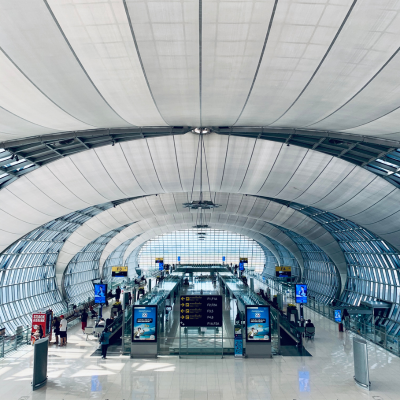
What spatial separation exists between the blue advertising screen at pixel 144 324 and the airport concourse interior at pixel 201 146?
0.06 m

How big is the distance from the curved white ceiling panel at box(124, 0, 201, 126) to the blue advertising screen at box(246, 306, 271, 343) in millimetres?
9137

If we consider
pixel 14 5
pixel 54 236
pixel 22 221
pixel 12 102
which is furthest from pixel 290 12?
pixel 54 236

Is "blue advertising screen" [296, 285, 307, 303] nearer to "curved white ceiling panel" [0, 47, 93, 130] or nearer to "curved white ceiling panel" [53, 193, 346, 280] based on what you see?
"curved white ceiling panel" [53, 193, 346, 280]

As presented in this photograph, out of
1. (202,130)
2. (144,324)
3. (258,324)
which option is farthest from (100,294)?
(258,324)

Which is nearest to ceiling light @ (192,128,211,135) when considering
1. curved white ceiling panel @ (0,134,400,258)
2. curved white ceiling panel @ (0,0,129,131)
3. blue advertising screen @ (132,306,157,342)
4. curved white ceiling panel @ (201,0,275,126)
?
curved white ceiling panel @ (0,134,400,258)

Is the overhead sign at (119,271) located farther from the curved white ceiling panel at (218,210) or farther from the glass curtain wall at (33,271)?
the glass curtain wall at (33,271)

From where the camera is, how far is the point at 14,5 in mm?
7852

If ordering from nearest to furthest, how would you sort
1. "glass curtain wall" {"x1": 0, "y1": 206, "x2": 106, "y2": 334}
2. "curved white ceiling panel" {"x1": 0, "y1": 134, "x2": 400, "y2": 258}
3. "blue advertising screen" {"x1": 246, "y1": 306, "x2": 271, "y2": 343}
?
"blue advertising screen" {"x1": 246, "y1": 306, "x2": 271, "y2": 343} → "curved white ceiling panel" {"x1": 0, "y1": 134, "x2": 400, "y2": 258} → "glass curtain wall" {"x1": 0, "y1": 206, "x2": 106, "y2": 334}

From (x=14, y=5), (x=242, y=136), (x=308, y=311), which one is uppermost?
(x=242, y=136)

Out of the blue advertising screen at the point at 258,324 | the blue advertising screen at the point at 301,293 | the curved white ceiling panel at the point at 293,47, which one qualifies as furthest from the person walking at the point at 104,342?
the blue advertising screen at the point at 301,293

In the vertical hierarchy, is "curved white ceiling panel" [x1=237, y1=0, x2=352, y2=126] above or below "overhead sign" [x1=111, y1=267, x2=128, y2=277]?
above

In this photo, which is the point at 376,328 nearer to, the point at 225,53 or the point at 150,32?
the point at 225,53

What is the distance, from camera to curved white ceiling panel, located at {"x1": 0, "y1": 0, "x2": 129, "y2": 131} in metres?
8.18

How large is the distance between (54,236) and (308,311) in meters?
28.8
